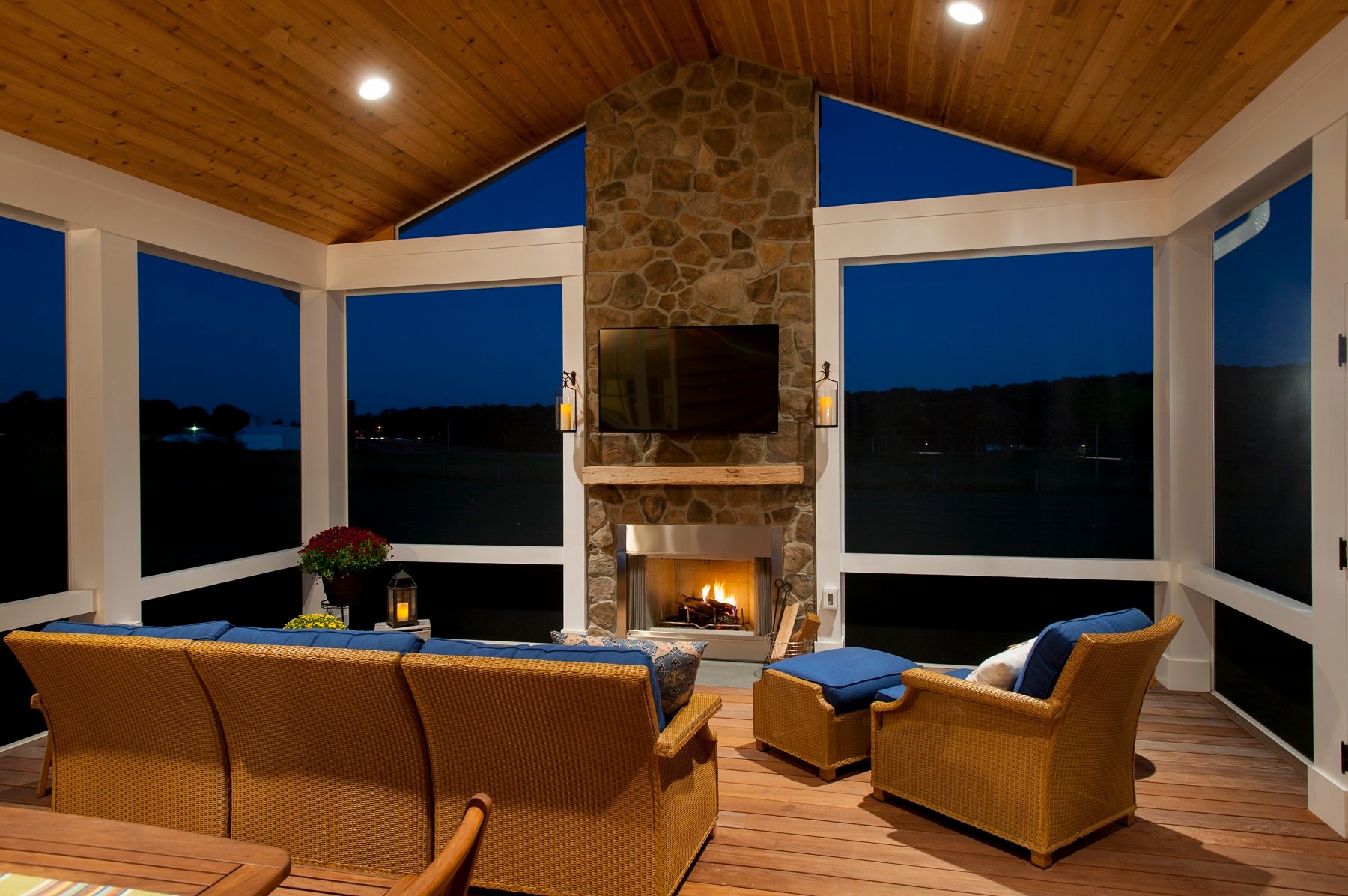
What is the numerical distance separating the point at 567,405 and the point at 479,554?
4.35 feet

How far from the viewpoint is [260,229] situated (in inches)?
224

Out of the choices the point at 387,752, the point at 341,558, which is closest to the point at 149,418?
the point at 341,558

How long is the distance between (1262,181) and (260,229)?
579 centimetres

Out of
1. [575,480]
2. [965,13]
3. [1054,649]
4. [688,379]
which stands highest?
[965,13]

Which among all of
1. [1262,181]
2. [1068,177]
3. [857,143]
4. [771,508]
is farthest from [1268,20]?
[771,508]

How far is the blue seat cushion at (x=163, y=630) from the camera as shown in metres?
2.90

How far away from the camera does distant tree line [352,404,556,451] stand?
6328 millimetres

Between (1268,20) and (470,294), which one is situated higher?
(1268,20)

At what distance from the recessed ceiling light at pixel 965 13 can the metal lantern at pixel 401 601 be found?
4.67 meters

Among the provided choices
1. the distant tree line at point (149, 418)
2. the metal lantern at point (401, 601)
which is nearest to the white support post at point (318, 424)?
the distant tree line at point (149, 418)

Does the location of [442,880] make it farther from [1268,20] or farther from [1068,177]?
[1068,177]

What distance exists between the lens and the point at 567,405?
5.83 metres

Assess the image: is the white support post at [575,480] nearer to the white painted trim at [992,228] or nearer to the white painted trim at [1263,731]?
the white painted trim at [992,228]

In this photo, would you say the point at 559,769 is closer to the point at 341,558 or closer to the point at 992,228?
the point at 341,558
